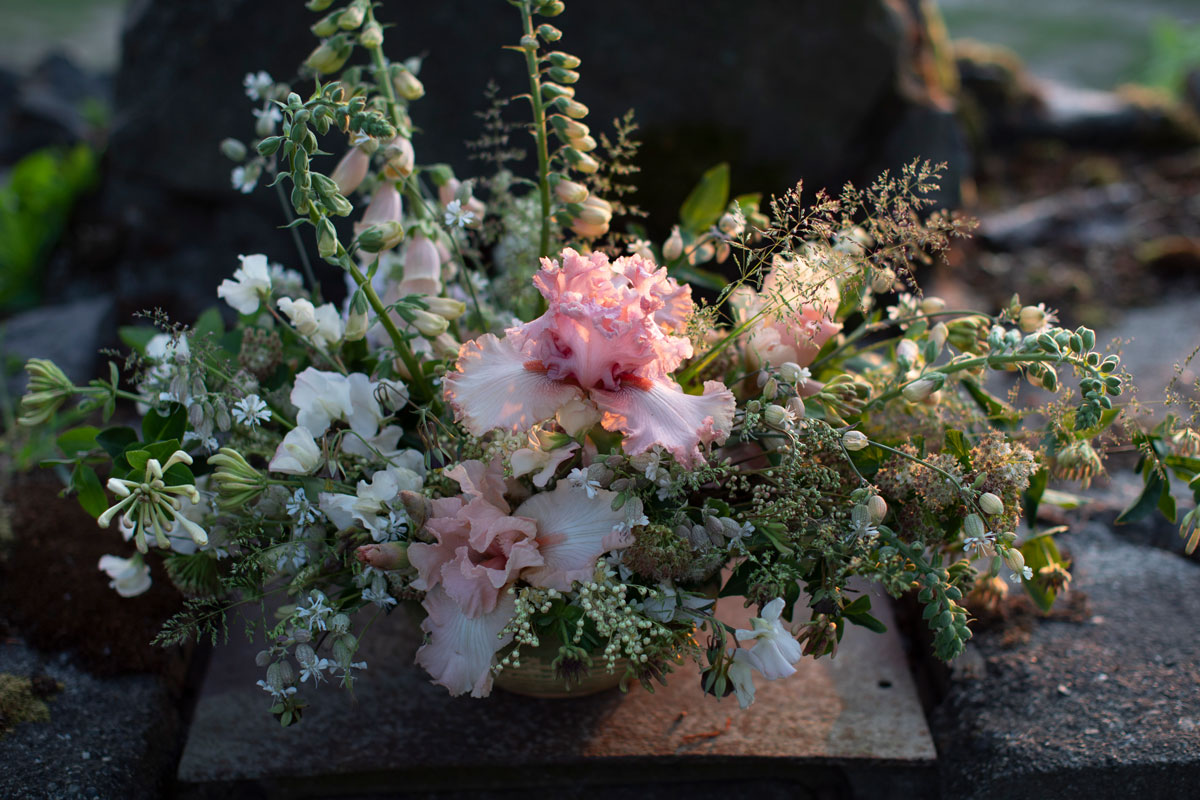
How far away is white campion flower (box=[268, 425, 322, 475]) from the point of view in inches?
41.5

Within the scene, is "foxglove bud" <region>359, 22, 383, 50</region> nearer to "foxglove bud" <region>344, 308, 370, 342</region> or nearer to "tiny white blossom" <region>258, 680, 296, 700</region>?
"foxglove bud" <region>344, 308, 370, 342</region>

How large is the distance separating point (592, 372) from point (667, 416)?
0.31ft

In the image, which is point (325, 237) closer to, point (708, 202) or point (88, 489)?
point (88, 489)

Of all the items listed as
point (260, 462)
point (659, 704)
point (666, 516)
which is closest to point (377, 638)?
point (260, 462)

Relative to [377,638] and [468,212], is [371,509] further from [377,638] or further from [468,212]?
[377,638]

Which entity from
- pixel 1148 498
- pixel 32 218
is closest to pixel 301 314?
pixel 1148 498

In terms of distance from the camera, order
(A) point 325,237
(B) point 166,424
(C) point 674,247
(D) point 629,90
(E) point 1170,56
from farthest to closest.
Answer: (E) point 1170,56 < (D) point 629,90 < (C) point 674,247 < (B) point 166,424 < (A) point 325,237

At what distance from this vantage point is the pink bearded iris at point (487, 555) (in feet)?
3.25

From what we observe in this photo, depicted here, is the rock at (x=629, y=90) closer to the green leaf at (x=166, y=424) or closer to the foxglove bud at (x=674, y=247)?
the foxglove bud at (x=674, y=247)

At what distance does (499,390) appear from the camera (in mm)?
969

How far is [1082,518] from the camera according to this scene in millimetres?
1737

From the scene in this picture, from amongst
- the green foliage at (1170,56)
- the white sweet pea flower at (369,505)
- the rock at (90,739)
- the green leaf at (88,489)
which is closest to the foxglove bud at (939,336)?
the white sweet pea flower at (369,505)

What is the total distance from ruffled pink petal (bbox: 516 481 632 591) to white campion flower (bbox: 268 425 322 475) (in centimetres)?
25

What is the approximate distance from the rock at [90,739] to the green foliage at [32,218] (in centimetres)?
172
